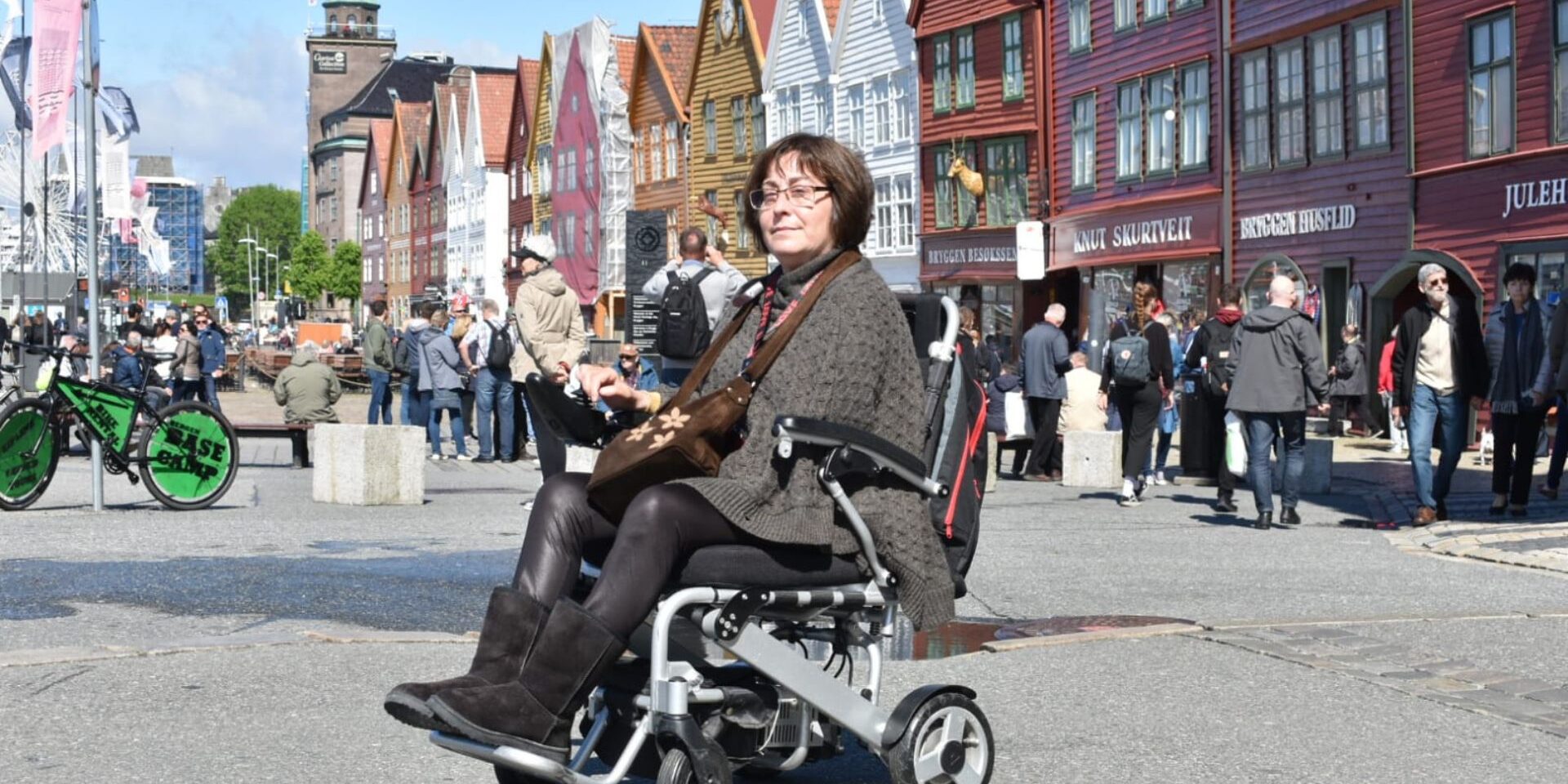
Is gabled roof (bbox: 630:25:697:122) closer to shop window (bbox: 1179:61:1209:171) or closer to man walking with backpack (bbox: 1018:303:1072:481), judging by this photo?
shop window (bbox: 1179:61:1209:171)

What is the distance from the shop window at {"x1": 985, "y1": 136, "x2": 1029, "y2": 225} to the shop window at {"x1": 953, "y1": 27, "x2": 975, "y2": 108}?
1.23m

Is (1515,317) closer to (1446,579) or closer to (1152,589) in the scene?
(1446,579)

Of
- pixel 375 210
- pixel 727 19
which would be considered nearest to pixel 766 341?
pixel 727 19

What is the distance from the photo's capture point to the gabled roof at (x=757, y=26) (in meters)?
56.2

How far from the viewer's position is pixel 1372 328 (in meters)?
29.4

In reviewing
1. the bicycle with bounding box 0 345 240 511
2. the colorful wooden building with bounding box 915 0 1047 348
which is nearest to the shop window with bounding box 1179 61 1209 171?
the colorful wooden building with bounding box 915 0 1047 348

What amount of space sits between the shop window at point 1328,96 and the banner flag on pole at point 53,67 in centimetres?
1722

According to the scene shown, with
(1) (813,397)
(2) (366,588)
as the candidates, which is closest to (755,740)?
(1) (813,397)

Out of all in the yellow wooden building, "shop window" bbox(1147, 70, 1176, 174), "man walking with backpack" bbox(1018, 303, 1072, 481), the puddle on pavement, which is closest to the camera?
the puddle on pavement

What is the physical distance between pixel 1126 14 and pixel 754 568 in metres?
33.9

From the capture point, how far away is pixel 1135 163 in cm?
3741

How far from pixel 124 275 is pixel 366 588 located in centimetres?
8435

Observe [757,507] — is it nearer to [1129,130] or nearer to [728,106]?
[1129,130]

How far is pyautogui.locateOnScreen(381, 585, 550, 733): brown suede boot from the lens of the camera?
483cm
